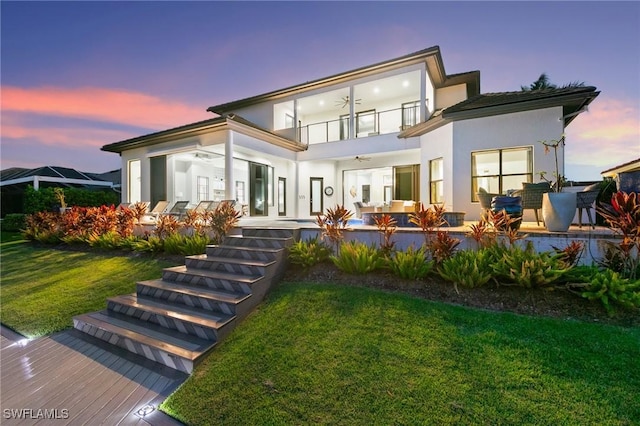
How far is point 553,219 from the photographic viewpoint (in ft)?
17.1

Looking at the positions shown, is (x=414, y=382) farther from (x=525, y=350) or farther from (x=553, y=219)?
(x=553, y=219)

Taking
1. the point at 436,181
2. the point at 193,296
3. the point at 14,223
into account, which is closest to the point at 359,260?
the point at 193,296

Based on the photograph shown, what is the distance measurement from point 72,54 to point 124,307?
10.7 meters

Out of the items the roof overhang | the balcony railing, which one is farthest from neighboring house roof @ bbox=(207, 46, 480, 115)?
the roof overhang

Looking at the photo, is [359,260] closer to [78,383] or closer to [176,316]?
[176,316]

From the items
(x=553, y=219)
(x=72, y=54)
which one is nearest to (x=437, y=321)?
(x=553, y=219)

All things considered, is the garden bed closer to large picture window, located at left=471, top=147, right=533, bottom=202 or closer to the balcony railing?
large picture window, located at left=471, top=147, right=533, bottom=202

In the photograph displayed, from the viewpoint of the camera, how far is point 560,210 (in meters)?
5.12

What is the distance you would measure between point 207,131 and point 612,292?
12.2m

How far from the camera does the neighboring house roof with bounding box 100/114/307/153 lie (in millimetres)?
10888

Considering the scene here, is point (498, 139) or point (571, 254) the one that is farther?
point (498, 139)

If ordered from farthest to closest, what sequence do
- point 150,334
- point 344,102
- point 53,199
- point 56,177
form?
point 56,177 → point 53,199 → point 344,102 → point 150,334

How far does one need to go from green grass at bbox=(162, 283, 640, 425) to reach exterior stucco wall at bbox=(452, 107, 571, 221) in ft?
20.9

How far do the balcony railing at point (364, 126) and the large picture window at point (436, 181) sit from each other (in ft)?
14.6
